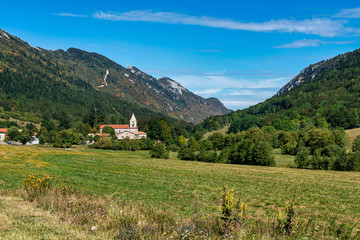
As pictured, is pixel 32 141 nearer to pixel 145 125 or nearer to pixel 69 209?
pixel 145 125

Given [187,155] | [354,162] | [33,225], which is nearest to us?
[33,225]

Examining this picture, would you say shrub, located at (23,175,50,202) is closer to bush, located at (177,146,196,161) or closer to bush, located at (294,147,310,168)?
bush, located at (294,147,310,168)

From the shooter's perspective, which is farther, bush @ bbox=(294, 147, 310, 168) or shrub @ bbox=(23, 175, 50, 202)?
bush @ bbox=(294, 147, 310, 168)

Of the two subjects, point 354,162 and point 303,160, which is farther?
Result: point 303,160

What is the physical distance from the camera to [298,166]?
5628cm

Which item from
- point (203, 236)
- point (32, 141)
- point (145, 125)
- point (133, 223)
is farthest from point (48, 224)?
point (145, 125)

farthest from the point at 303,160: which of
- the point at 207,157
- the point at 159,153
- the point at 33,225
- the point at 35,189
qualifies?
the point at 33,225

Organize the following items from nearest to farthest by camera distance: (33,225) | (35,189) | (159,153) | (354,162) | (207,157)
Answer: (33,225)
(35,189)
(354,162)
(207,157)
(159,153)

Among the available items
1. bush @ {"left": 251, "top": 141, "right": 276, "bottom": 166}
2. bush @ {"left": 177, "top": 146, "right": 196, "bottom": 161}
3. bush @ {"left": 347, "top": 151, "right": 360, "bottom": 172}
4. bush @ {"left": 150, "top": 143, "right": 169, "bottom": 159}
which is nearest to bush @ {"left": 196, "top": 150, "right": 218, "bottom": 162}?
bush @ {"left": 177, "top": 146, "right": 196, "bottom": 161}

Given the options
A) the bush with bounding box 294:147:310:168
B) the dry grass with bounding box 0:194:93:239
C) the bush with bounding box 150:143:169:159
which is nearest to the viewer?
the dry grass with bounding box 0:194:93:239

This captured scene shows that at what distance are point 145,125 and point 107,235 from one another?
168 metres

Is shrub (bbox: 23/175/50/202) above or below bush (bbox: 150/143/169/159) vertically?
above

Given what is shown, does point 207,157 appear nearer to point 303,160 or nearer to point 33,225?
point 303,160

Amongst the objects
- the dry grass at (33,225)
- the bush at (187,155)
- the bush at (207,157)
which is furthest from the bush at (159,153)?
the dry grass at (33,225)
